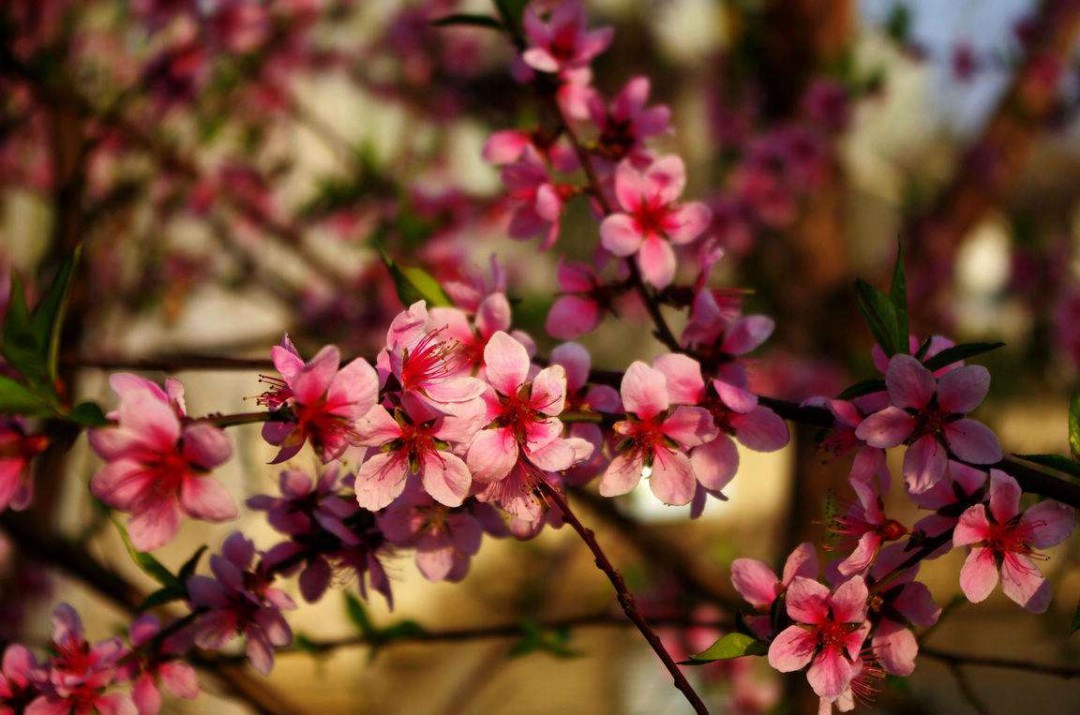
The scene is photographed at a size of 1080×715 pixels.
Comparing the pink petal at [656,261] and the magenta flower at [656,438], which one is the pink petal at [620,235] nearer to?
the pink petal at [656,261]

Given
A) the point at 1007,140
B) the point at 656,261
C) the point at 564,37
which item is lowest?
the point at 1007,140

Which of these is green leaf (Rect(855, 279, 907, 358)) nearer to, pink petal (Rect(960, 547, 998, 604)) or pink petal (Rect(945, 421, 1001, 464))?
pink petal (Rect(945, 421, 1001, 464))

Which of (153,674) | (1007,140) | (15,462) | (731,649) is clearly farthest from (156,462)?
(1007,140)

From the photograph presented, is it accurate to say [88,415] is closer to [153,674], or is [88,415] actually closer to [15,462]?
[15,462]

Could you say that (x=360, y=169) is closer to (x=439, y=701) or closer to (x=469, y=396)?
(x=469, y=396)

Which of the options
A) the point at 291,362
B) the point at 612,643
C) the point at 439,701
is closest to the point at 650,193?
the point at 291,362

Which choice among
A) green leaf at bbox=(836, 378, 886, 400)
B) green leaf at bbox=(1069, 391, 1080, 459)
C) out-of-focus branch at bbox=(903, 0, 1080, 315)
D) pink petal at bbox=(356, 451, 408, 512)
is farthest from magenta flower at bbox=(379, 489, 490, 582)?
out-of-focus branch at bbox=(903, 0, 1080, 315)

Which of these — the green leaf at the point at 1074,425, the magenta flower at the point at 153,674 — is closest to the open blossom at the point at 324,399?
the magenta flower at the point at 153,674
